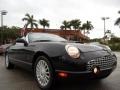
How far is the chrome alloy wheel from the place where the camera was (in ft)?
16.0

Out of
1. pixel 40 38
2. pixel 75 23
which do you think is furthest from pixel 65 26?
pixel 40 38

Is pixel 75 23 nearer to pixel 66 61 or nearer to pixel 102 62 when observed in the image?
pixel 102 62

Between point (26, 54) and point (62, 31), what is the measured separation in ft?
206

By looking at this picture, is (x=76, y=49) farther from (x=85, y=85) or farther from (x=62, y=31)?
(x=62, y=31)

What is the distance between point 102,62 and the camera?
15.1 ft

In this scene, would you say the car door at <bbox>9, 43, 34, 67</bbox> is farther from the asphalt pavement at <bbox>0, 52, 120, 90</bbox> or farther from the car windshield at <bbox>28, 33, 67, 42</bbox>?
the asphalt pavement at <bbox>0, 52, 120, 90</bbox>

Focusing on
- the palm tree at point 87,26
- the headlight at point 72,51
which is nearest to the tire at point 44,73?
the headlight at point 72,51

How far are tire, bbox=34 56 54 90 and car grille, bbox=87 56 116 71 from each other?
79 cm

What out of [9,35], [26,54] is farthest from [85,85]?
[9,35]

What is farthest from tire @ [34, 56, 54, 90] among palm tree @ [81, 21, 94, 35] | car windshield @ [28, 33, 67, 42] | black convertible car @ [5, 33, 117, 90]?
palm tree @ [81, 21, 94, 35]

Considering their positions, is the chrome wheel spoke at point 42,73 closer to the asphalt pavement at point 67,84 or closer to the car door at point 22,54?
the asphalt pavement at point 67,84

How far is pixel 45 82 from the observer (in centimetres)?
489

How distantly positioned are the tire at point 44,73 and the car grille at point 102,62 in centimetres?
79

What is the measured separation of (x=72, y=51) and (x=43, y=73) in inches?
35.5
